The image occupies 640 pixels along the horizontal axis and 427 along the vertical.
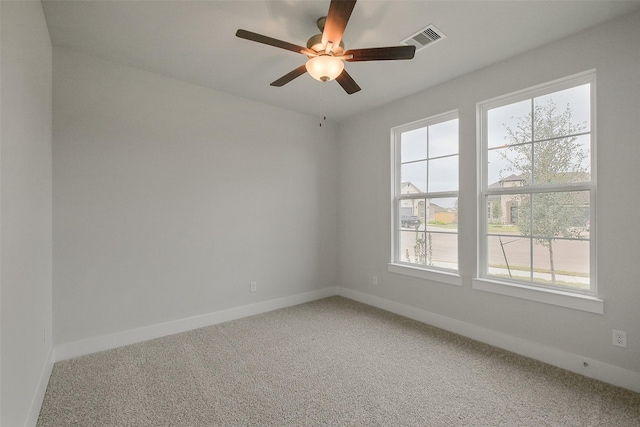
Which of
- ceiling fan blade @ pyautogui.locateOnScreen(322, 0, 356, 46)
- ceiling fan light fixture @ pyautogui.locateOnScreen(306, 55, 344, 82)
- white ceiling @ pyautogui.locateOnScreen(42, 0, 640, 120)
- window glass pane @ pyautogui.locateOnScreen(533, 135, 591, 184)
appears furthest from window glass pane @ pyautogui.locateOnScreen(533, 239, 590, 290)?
ceiling fan blade @ pyautogui.locateOnScreen(322, 0, 356, 46)

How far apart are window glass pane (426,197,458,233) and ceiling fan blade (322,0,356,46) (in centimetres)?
222

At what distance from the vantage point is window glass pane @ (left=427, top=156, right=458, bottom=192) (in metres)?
3.32

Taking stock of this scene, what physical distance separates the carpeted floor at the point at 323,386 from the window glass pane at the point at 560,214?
1.12 m

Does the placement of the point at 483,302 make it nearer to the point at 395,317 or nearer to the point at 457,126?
the point at 395,317

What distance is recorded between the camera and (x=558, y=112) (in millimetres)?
2586

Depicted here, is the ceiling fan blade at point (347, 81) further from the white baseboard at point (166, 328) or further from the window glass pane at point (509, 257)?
the white baseboard at point (166, 328)

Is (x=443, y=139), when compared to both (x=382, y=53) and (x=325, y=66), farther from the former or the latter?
(x=325, y=66)

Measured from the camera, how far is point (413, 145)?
377 centimetres

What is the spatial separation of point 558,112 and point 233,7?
2.79 metres

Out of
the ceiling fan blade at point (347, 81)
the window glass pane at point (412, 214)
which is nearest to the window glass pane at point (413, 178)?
the window glass pane at point (412, 214)

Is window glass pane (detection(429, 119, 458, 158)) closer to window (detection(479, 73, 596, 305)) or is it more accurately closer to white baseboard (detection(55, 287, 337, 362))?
window (detection(479, 73, 596, 305))

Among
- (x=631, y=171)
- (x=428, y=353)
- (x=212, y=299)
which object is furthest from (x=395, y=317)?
(x=631, y=171)

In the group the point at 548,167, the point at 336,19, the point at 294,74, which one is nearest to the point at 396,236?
the point at 548,167

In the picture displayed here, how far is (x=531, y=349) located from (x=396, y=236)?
5.93 feet
